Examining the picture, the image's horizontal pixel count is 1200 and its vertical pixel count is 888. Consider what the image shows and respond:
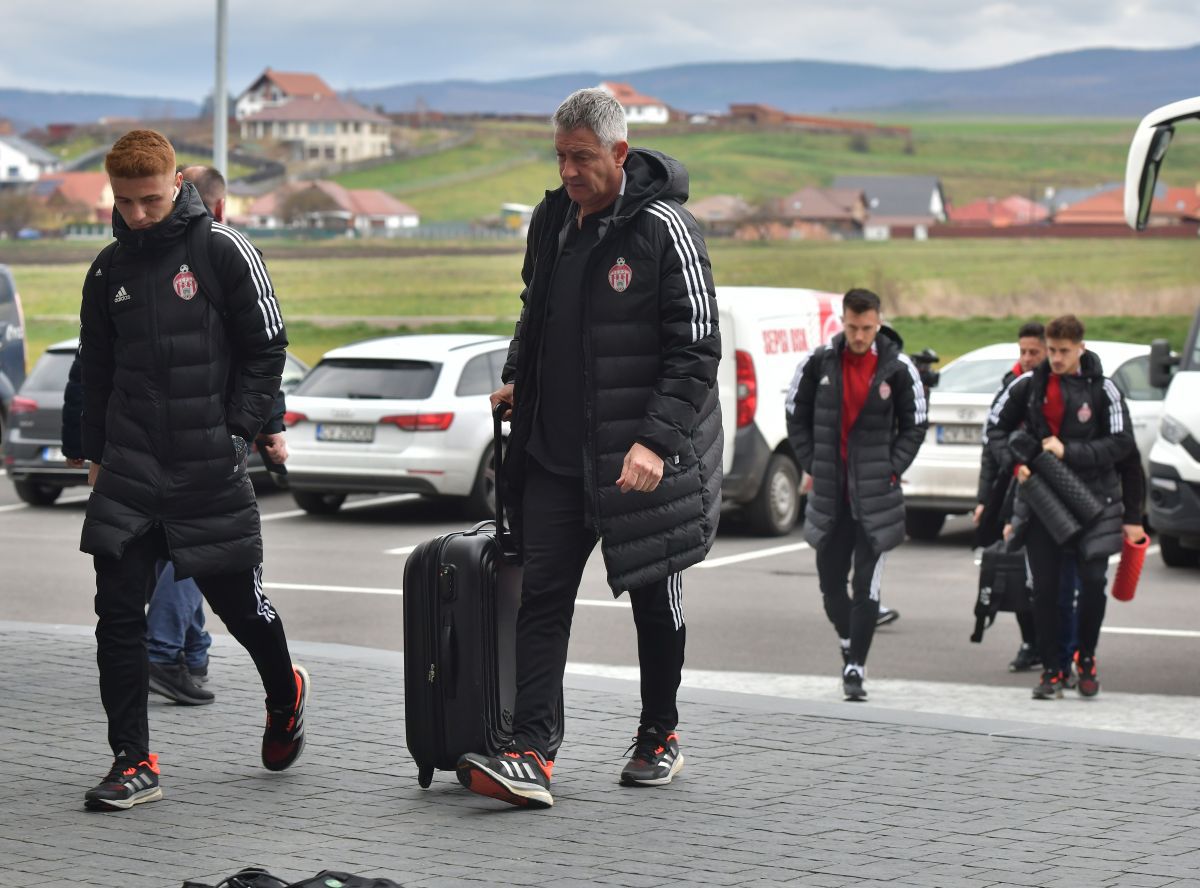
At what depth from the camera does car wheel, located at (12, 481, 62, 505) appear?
57.0ft

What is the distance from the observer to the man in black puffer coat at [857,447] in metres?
9.09

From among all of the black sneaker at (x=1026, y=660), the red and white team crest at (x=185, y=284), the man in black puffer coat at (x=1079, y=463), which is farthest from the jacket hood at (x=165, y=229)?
the black sneaker at (x=1026, y=660)

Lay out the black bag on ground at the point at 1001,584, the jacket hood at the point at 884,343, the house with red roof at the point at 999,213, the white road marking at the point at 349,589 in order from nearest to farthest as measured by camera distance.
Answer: the jacket hood at the point at 884,343 → the black bag on ground at the point at 1001,584 → the white road marking at the point at 349,589 → the house with red roof at the point at 999,213

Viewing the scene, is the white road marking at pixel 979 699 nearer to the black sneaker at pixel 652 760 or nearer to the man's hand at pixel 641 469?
the black sneaker at pixel 652 760

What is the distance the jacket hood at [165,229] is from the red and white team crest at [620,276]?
1252mm

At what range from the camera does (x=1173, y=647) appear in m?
10.6

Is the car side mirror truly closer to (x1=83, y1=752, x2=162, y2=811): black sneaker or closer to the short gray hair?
the short gray hair

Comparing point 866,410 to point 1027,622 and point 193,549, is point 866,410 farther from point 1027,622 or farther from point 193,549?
point 193,549

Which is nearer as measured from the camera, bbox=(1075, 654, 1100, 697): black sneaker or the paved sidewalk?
the paved sidewalk

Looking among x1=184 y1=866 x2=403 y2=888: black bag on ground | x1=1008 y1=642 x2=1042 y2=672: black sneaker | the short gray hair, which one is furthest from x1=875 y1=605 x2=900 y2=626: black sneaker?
x1=184 y1=866 x2=403 y2=888: black bag on ground

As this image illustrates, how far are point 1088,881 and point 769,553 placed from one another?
9466 mm

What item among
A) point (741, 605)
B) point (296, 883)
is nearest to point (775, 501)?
point (741, 605)

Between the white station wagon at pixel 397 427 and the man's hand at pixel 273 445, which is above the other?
the man's hand at pixel 273 445

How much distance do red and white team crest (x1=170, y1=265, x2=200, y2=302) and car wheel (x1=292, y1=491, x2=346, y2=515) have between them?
10756 mm
